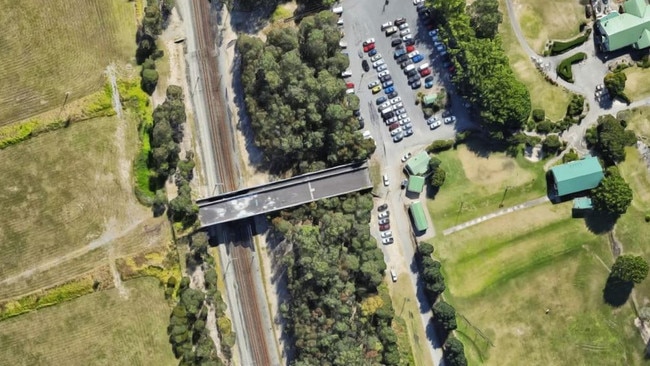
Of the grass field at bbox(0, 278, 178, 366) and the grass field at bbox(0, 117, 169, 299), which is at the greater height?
the grass field at bbox(0, 117, 169, 299)

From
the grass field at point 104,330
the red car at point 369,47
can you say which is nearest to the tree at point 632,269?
the red car at point 369,47

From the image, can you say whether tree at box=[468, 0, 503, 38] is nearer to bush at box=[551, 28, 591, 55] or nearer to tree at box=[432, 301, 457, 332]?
bush at box=[551, 28, 591, 55]

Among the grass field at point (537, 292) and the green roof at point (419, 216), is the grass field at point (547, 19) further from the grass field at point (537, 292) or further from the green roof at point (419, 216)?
the green roof at point (419, 216)

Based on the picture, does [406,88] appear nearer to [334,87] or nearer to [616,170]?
[334,87]

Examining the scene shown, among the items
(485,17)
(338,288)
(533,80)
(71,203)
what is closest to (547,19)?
(533,80)

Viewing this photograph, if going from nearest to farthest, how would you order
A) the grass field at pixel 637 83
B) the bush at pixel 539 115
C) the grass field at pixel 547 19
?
the bush at pixel 539 115 < the grass field at pixel 637 83 < the grass field at pixel 547 19

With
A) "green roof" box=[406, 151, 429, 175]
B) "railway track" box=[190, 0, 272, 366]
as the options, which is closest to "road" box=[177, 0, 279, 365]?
"railway track" box=[190, 0, 272, 366]
